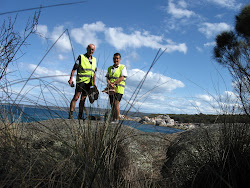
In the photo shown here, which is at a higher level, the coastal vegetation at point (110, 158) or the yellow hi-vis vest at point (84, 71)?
the yellow hi-vis vest at point (84, 71)

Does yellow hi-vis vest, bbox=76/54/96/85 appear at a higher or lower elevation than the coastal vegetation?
higher

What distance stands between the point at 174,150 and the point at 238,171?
1.30 m

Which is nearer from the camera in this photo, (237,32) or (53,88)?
(53,88)

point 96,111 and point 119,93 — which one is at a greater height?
point 119,93

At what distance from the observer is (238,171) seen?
184 cm

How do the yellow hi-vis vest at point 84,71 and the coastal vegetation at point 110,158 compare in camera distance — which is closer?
the coastal vegetation at point 110,158

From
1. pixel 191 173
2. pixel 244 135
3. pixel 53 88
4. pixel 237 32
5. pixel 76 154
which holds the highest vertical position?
pixel 237 32

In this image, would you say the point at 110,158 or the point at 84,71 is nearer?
the point at 110,158

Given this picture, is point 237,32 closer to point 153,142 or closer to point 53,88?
point 153,142

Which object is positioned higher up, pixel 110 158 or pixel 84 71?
pixel 84 71

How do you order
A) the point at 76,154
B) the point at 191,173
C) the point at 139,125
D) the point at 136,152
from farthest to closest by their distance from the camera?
1. the point at 136,152
2. the point at 139,125
3. the point at 191,173
4. the point at 76,154

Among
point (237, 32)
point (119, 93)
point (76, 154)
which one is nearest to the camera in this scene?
point (76, 154)

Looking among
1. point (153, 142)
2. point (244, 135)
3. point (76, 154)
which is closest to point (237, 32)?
point (153, 142)

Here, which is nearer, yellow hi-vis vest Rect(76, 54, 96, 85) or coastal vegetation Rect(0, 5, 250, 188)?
coastal vegetation Rect(0, 5, 250, 188)
